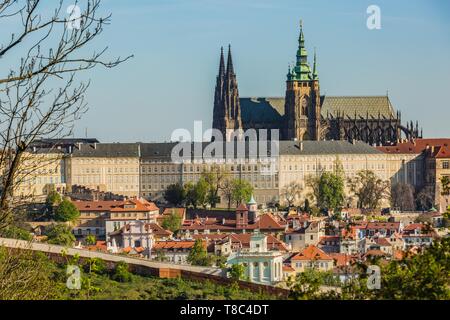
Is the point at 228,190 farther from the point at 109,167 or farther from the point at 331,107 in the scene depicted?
the point at 331,107

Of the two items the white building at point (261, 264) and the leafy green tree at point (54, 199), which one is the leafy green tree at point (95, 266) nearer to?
the white building at point (261, 264)

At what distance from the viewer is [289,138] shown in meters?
108

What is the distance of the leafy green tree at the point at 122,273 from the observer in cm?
3303

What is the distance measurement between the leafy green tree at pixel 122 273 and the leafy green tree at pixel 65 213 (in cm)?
4057

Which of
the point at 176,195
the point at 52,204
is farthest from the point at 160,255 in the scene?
the point at 176,195

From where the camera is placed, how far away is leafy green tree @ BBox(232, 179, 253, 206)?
295 feet

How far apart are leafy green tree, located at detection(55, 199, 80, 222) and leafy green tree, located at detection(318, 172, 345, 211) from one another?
20.0m

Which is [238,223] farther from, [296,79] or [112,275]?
[112,275]

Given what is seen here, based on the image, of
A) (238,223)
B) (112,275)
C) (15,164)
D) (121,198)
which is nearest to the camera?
(15,164)

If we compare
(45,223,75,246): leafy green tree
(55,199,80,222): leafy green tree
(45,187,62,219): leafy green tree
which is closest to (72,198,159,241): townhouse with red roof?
(55,199,80,222): leafy green tree

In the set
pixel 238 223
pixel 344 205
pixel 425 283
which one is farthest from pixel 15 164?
pixel 344 205

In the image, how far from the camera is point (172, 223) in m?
75.3

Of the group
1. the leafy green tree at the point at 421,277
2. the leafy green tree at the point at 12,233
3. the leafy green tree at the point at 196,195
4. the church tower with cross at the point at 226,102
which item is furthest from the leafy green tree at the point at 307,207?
the leafy green tree at the point at 421,277

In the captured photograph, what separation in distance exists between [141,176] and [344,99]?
1840 centimetres
